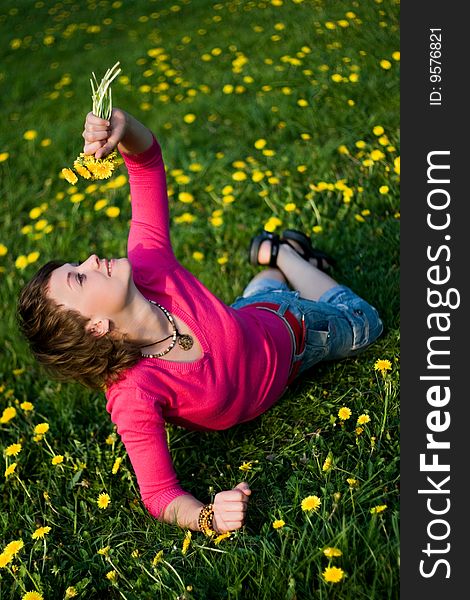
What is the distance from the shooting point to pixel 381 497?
77.7 inches

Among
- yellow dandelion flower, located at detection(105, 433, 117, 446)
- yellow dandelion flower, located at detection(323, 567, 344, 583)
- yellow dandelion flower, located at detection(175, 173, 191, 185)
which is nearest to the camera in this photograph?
yellow dandelion flower, located at detection(323, 567, 344, 583)

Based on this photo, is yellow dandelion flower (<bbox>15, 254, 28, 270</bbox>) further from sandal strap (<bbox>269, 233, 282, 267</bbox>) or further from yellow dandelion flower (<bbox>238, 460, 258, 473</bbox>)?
yellow dandelion flower (<bbox>238, 460, 258, 473</bbox>)

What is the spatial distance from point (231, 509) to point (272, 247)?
54.1 inches

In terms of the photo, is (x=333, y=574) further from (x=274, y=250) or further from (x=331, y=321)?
(x=274, y=250)

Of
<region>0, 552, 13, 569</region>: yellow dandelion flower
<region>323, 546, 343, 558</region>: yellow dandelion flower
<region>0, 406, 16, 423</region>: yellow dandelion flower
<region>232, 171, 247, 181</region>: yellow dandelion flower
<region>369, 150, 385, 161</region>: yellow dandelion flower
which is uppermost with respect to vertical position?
<region>369, 150, 385, 161</region>: yellow dandelion flower

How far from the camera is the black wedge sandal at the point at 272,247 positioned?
312 centimetres

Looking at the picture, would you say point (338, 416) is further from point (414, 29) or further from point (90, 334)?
point (414, 29)

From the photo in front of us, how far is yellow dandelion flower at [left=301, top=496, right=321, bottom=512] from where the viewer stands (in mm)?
1894

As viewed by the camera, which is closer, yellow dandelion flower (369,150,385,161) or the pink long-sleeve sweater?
the pink long-sleeve sweater

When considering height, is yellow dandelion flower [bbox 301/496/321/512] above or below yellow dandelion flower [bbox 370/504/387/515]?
below

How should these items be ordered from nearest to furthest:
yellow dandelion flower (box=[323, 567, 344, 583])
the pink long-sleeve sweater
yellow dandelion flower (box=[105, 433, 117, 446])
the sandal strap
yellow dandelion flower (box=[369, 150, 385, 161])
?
1. yellow dandelion flower (box=[323, 567, 344, 583])
2. the pink long-sleeve sweater
3. yellow dandelion flower (box=[105, 433, 117, 446])
4. the sandal strap
5. yellow dandelion flower (box=[369, 150, 385, 161])

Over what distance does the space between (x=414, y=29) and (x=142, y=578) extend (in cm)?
207

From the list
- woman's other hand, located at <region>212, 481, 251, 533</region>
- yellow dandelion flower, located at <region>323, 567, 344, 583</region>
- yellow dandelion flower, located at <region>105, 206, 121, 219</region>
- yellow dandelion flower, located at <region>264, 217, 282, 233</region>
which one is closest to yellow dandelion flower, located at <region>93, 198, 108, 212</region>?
yellow dandelion flower, located at <region>105, 206, 121, 219</region>

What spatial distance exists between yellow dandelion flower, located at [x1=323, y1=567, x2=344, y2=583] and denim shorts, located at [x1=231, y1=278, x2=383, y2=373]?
0.96m
